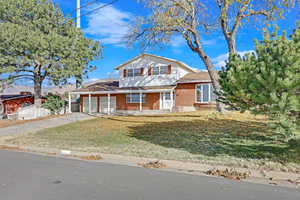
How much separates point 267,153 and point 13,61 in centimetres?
2447

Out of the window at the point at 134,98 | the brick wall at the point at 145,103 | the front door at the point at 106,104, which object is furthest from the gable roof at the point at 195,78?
the front door at the point at 106,104

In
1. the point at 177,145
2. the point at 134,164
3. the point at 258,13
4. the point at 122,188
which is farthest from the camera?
the point at 258,13

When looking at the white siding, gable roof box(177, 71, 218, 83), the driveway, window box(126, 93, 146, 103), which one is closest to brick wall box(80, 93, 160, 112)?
window box(126, 93, 146, 103)

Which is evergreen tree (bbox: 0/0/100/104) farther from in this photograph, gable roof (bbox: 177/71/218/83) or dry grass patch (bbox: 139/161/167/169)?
dry grass patch (bbox: 139/161/167/169)

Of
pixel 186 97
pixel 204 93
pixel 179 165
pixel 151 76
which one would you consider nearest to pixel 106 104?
pixel 151 76

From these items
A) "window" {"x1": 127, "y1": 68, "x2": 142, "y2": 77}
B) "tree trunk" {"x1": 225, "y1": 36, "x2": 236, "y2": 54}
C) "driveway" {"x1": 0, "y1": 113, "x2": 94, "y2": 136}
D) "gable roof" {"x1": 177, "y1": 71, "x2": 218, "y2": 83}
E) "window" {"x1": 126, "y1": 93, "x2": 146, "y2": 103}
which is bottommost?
"driveway" {"x1": 0, "y1": 113, "x2": 94, "y2": 136}

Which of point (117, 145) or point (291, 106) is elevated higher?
point (291, 106)

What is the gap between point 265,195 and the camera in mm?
4445

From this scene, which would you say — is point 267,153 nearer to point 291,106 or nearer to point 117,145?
point 291,106

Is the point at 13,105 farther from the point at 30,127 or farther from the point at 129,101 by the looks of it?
the point at 129,101

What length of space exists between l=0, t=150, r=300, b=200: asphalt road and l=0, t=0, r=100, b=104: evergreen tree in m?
19.2

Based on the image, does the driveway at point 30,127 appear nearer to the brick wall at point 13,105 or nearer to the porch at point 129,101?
the porch at point 129,101

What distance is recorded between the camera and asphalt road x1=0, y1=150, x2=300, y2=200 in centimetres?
443

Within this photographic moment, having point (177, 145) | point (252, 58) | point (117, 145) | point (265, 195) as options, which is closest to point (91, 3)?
point (117, 145)
